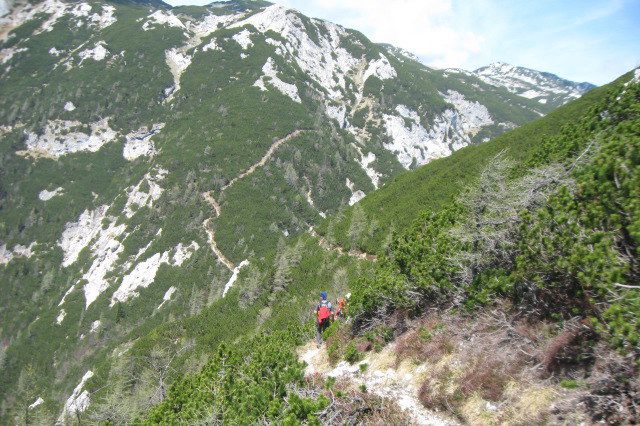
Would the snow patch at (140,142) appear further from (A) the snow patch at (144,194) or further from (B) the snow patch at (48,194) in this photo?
(B) the snow patch at (48,194)

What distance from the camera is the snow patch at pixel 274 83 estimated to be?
588 ft

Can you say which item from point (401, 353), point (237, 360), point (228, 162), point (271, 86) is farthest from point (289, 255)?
point (271, 86)

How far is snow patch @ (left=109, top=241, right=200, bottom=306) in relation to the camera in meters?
117

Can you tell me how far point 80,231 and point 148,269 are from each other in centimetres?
5067

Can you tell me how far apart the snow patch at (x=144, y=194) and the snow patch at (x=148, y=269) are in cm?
2670

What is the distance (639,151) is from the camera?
7.64 metres

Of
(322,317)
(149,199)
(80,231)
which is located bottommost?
(80,231)

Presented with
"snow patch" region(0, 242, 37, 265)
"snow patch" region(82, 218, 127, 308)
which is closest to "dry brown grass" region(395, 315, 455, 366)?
"snow patch" region(82, 218, 127, 308)

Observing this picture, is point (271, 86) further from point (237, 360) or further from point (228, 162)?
point (237, 360)

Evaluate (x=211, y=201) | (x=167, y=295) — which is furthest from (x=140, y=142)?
(x=167, y=295)

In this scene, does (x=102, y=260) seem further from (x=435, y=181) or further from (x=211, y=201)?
(x=435, y=181)

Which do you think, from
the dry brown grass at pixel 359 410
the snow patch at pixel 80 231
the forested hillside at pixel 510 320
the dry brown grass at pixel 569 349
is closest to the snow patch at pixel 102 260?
the snow patch at pixel 80 231

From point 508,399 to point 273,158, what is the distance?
143390 millimetres

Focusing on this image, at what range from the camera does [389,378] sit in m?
11.0
